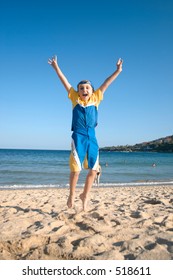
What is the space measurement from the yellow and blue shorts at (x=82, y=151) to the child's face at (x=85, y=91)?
0.60m

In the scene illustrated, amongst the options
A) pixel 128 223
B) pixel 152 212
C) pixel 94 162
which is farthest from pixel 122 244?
pixel 152 212

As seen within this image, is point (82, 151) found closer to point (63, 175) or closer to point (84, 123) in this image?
point (84, 123)

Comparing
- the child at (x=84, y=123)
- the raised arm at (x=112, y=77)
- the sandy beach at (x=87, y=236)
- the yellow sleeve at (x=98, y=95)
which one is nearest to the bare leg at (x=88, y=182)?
the child at (x=84, y=123)

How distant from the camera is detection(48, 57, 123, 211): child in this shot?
161 inches

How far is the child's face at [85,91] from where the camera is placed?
4.21m

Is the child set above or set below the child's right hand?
below

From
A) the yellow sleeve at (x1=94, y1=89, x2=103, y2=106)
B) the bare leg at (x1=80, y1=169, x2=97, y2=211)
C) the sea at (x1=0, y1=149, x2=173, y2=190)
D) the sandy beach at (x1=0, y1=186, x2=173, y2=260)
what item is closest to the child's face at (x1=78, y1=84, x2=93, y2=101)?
the yellow sleeve at (x1=94, y1=89, x2=103, y2=106)

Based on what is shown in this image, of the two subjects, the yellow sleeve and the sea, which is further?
the sea

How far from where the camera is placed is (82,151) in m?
4.09

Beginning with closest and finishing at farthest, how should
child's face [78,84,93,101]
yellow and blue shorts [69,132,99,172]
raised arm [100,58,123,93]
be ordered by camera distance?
yellow and blue shorts [69,132,99,172], child's face [78,84,93,101], raised arm [100,58,123,93]

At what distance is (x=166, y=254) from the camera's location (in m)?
2.66

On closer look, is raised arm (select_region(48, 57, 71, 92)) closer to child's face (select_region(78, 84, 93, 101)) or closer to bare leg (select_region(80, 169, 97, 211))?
child's face (select_region(78, 84, 93, 101))

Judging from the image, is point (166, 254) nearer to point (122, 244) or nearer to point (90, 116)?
point (122, 244)

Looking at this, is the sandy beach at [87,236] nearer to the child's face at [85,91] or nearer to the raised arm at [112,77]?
the child's face at [85,91]
